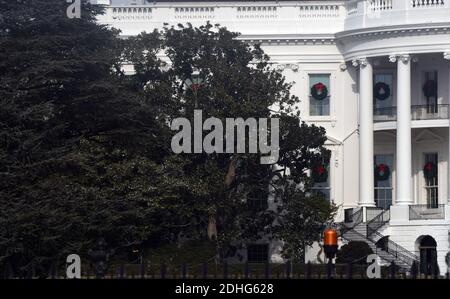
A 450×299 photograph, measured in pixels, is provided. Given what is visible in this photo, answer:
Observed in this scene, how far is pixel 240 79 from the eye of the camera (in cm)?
7712

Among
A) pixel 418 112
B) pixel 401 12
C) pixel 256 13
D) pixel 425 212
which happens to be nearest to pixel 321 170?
pixel 425 212

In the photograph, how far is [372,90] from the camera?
287 feet

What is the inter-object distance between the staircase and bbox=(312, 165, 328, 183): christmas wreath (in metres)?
2.51

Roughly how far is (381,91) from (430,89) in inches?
95.6

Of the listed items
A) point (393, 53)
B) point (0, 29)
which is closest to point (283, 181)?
point (393, 53)

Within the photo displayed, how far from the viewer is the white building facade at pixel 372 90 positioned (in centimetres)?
8481

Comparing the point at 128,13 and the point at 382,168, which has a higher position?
the point at 128,13

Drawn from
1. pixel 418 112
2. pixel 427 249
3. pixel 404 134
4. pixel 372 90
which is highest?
pixel 372 90

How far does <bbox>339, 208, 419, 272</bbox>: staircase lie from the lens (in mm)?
81375

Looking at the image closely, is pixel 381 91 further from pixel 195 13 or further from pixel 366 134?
pixel 195 13

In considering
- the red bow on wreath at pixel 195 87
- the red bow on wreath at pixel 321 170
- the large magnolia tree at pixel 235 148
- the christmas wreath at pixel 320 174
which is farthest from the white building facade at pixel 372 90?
the red bow on wreath at pixel 195 87

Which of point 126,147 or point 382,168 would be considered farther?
point 382,168

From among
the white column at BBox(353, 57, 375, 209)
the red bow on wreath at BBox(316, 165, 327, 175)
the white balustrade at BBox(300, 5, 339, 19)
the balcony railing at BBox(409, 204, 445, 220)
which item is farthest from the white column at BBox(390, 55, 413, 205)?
the white balustrade at BBox(300, 5, 339, 19)

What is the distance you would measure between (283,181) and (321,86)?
1171cm
